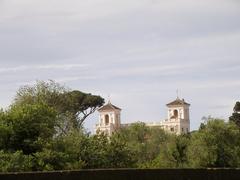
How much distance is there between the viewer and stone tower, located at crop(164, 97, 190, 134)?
186050mm

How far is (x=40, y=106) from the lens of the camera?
145 feet

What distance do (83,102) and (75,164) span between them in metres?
88.2

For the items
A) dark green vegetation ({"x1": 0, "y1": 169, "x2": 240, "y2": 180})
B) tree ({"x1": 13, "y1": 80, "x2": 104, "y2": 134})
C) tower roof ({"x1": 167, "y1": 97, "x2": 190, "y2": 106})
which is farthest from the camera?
tower roof ({"x1": 167, "y1": 97, "x2": 190, "y2": 106})

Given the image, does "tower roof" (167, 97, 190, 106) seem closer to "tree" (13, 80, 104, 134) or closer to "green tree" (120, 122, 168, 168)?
"green tree" (120, 122, 168, 168)

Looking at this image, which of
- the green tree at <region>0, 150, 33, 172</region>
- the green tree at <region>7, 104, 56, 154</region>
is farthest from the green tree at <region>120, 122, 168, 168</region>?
the green tree at <region>0, 150, 33, 172</region>

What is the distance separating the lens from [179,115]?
189500 millimetres

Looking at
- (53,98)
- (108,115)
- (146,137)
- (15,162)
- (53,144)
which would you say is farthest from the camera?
(108,115)

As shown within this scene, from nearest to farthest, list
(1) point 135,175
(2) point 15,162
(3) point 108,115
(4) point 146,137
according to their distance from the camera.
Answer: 1. (1) point 135,175
2. (2) point 15,162
3. (4) point 146,137
4. (3) point 108,115

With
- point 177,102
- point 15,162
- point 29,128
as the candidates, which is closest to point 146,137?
point 177,102

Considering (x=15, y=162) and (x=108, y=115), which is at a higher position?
(x=108, y=115)

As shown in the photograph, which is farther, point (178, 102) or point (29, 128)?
point (178, 102)

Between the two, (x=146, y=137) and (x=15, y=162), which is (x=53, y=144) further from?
(x=146, y=137)

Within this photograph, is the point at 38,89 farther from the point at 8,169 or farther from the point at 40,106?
the point at 8,169

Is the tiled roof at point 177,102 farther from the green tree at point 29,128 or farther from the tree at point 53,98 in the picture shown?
the green tree at point 29,128
